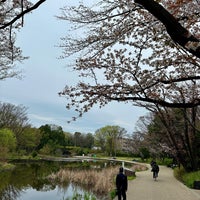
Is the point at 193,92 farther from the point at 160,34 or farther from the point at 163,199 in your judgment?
the point at 160,34

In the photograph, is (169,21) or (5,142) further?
(5,142)

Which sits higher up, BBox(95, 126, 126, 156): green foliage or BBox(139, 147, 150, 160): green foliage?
BBox(95, 126, 126, 156): green foliage

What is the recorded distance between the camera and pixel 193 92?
14625 millimetres

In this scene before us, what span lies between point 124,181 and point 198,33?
5809 millimetres

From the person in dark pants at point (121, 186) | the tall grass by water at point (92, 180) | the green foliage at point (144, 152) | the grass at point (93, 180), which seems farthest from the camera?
the green foliage at point (144, 152)

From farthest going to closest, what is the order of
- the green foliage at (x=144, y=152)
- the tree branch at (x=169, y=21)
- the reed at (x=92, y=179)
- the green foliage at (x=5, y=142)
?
1. the green foliage at (x=144, y=152)
2. the green foliage at (x=5, y=142)
3. the reed at (x=92, y=179)
4. the tree branch at (x=169, y=21)

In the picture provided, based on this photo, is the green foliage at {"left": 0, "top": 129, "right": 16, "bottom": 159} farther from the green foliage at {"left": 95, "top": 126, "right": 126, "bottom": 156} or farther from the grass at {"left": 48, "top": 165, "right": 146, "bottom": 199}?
the green foliage at {"left": 95, "top": 126, "right": 126, "bottom": 156}

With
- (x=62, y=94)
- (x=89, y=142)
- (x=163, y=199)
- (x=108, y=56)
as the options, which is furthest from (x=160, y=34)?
(x=89, y=142)

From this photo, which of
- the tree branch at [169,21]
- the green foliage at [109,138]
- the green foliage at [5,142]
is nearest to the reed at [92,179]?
the tree branch at [169,21]

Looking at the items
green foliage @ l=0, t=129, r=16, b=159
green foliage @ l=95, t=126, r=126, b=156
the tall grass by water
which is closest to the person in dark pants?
the tall grass by water

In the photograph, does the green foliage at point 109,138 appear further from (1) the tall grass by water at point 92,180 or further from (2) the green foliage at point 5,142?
(1) the tall grass by water at point 92,180

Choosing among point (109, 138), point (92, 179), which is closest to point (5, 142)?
point (92, 179)

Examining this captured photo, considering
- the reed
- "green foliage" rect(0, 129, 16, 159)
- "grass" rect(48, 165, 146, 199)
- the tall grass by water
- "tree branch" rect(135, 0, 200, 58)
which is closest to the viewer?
"tree branch" rect(135, 0, 200, 58)

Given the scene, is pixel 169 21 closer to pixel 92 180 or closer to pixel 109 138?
pixel 92 180
